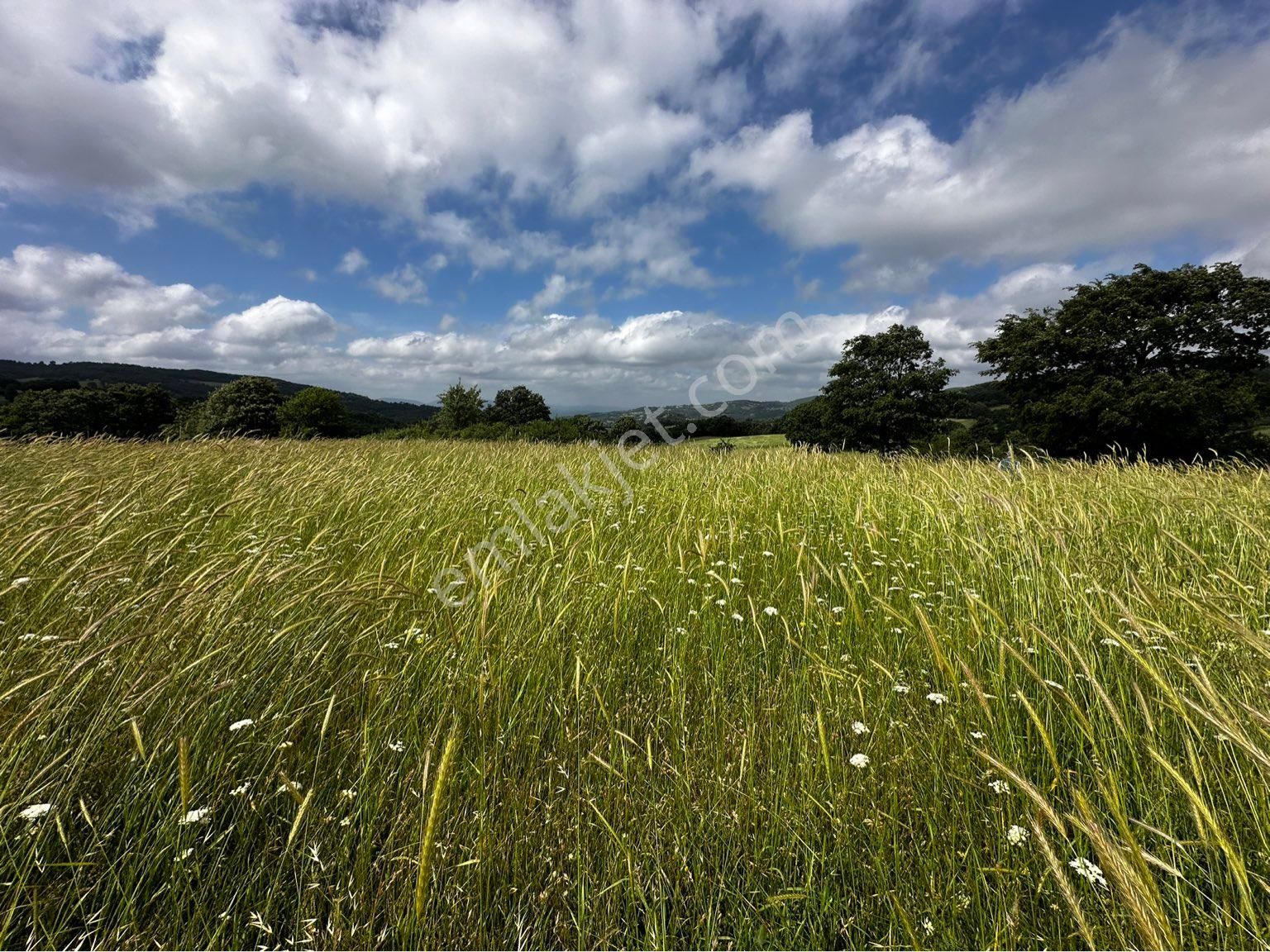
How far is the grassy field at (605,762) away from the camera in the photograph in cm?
117

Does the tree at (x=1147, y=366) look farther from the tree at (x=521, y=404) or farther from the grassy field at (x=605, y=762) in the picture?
the tree at (x=521, y=404)

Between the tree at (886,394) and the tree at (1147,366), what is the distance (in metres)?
3.66

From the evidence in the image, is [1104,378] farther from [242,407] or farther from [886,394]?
[242,407]

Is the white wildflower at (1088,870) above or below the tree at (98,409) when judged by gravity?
below

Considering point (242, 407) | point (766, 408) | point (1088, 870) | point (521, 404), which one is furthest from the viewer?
point (521, 404)

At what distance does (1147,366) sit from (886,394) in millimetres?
10423

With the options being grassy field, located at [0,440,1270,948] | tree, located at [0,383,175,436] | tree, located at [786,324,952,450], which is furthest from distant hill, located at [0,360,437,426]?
grassy field, located at [0,440,1270,948]

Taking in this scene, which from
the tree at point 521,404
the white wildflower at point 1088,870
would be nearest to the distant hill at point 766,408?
the white wildflower at point 1088,870

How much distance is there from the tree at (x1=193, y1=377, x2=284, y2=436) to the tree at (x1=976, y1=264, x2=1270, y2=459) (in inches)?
1948

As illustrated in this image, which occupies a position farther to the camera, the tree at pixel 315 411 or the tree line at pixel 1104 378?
the tree at pixel 315 411

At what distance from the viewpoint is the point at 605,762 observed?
155 cm

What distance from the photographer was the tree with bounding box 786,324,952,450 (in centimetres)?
2356

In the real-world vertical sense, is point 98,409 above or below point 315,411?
above

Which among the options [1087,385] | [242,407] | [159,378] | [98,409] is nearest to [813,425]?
[1087,385]
